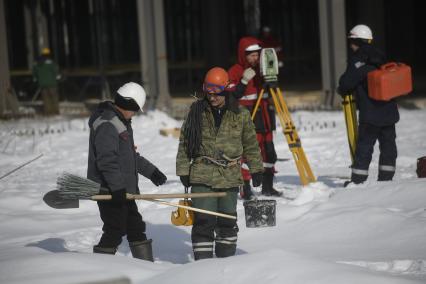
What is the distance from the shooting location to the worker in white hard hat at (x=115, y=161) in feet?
24.0

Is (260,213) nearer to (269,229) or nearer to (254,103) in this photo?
(269,229)

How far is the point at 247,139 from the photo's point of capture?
7.79 metres

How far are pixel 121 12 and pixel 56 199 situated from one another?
992 inches

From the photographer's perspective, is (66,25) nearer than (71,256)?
No

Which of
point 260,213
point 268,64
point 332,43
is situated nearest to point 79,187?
point 260,213

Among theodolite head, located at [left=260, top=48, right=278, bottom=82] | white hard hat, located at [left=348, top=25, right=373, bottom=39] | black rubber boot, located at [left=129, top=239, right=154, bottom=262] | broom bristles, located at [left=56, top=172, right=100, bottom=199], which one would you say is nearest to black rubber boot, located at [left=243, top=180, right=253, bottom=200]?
theodolite head, located at [left=260, top=48, right=278, bottom=82]

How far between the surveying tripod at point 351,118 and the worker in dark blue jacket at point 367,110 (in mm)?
156

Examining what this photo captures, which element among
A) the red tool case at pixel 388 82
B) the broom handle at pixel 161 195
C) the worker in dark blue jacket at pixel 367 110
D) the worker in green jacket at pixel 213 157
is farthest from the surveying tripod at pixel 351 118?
the broom handle at pixel 161 195

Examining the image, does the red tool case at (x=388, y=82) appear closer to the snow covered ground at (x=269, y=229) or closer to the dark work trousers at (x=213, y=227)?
the snow covered ground at (x=269, y=229)

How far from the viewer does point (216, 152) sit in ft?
24.9

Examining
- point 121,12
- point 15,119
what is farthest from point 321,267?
point 121,12

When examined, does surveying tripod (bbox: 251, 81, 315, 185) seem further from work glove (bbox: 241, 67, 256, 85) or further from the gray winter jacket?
the gray winter jacket

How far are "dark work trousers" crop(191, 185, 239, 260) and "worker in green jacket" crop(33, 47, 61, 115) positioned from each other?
13.1 metres

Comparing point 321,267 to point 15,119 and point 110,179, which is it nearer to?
point 110,179
